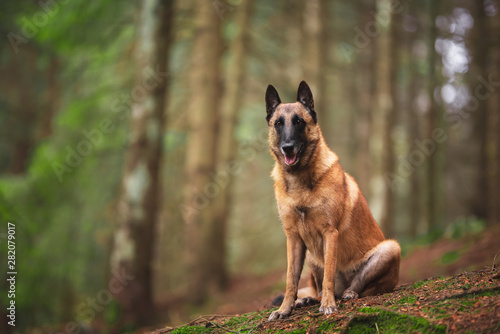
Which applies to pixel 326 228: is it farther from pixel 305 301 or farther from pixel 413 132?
pixel 413 132

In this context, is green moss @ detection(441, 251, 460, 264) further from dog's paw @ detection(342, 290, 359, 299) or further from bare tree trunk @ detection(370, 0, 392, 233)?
dog's paw @ detection(342, 290, 359, 299)

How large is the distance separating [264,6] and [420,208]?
1503 centimetres

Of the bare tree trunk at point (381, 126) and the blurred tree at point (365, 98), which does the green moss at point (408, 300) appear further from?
the blurred tree at point (365, 98)

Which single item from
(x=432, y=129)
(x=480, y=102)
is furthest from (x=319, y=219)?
(x=480, y=102)

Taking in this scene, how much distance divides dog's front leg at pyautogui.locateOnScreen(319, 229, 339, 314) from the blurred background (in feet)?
16.1

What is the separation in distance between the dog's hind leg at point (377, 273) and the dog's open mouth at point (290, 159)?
137 centimetres

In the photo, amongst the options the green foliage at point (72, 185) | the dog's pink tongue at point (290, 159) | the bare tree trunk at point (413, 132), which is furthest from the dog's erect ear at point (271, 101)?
the bare tree trunk at point (413, 132)

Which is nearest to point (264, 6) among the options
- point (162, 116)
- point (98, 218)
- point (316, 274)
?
point (162, 116)

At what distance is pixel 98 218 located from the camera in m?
13.8

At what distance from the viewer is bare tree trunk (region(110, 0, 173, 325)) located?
317 inches

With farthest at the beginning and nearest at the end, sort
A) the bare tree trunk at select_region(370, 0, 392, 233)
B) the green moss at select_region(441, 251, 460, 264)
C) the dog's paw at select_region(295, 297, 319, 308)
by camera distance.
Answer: the bare tree trunk at select_region(370, 0, 392, 233) < the green moss at select_region(441, 251, 460, 264) < the dog's paw at select_region(295, 297, 319, 308)

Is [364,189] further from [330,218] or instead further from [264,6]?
[330,218]

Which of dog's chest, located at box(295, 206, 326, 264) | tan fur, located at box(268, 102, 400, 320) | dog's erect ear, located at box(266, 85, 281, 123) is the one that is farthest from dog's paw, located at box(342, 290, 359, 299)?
dog's erect ear, located at box(266, 85, 281, 123)

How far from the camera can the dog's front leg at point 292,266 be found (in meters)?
4.23
